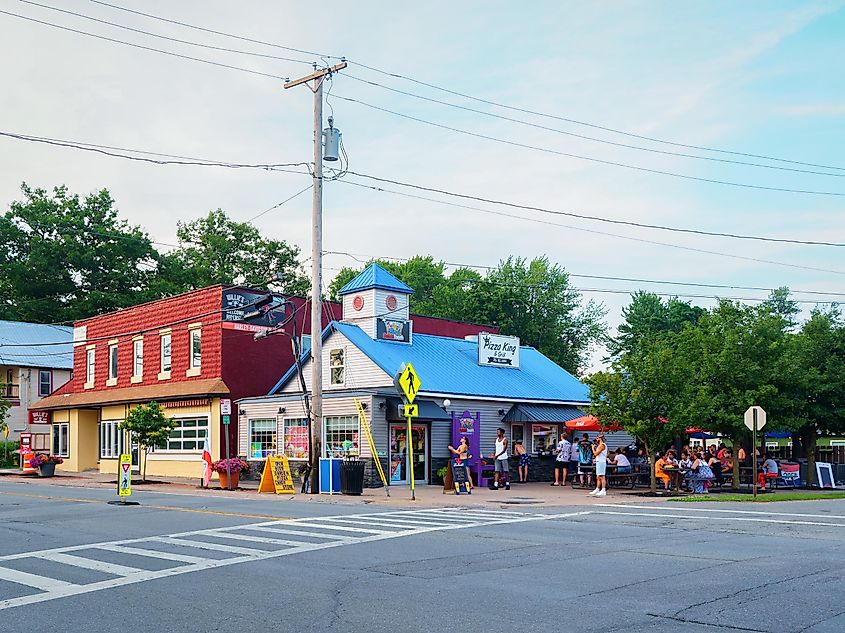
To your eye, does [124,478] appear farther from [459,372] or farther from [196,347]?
[196,347]

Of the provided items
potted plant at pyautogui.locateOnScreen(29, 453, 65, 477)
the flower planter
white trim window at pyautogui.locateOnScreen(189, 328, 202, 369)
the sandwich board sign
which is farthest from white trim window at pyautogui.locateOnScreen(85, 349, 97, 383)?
the sandwich board sign

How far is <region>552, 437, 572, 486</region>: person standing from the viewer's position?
32.1 metres

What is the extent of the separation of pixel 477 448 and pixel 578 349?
1519 inches

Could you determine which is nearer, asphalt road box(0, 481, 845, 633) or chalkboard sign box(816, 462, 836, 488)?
asphalt road box(0, 481, 845, 633)

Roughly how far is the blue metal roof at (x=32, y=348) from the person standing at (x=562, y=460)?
3611 centimetres

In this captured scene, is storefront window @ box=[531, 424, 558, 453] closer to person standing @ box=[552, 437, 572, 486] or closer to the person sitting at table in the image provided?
person standing @ box=[552, 437, 572, 486]

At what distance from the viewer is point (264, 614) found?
8.93 metres

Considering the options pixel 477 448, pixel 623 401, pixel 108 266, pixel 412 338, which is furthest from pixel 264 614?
pixel 108 266

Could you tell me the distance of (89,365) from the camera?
152 feet

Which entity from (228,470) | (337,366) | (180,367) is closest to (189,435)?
(180,367)

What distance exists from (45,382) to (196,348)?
2534cm

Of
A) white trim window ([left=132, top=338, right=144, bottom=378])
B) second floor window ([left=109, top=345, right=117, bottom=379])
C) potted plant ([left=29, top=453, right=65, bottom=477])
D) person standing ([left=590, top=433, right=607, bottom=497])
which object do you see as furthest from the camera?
second floor window ([left=109, top=345, right=117, bottom=379])

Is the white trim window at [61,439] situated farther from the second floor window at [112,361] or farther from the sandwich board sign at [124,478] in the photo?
the sandwich board sign at [124,478]

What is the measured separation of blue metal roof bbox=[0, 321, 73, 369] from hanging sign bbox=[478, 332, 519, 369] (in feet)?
101
